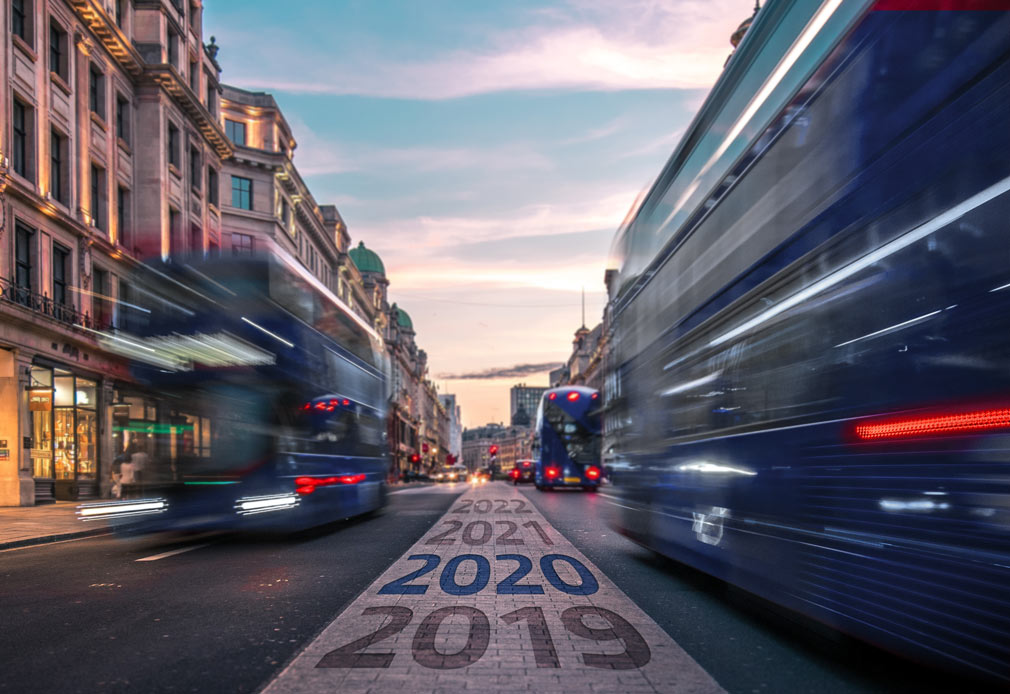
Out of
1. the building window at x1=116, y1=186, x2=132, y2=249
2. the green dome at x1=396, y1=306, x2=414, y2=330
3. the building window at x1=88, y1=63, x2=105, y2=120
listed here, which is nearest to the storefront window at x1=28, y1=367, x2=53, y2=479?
the building window at x1=116, y1=186, x2=132, y2=249

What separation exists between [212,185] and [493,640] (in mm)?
39746

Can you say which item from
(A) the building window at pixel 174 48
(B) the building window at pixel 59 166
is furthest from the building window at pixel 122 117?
(B) the building window at pixel 59 166

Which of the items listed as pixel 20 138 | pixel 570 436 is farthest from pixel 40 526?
pixel 570 436

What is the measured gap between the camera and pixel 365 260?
9788 centimetres

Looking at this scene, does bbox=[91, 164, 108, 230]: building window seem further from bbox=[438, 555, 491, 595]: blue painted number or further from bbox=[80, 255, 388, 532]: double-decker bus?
bbox=[438, 555, 491, 595]: blue painted number

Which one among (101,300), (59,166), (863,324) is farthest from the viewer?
(101,300)

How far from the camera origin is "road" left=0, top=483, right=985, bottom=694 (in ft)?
14.9

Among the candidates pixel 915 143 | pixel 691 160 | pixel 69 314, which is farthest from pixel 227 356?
pixel 69 314

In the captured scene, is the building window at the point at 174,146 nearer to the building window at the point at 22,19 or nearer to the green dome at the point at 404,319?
the building window at the point at 22,19

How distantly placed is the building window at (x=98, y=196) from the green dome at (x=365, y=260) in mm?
66004

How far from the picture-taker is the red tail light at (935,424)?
3.40m

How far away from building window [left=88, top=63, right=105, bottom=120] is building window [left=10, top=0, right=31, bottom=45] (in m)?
4.99

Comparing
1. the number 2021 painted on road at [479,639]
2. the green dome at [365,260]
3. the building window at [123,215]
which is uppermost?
the green dome at [365,260]

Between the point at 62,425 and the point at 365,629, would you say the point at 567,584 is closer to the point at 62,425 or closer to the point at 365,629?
the point at 365,629
